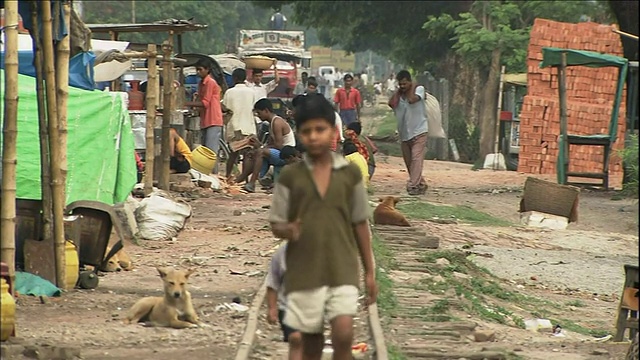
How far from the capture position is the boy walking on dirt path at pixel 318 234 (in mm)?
6090

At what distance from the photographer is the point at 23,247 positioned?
10539 mm

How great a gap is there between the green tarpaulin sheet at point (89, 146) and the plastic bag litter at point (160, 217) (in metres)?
0.66

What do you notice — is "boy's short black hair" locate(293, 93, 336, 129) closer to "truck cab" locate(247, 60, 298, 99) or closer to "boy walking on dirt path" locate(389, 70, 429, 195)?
"boy walking on dirt path" locate(389, 70, 429, 195)

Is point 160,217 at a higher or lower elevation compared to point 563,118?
lower

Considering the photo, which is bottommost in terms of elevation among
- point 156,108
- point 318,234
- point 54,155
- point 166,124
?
point 166,124

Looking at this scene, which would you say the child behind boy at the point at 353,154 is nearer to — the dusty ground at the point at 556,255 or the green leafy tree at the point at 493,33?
the dusty ground at the point at 556,255

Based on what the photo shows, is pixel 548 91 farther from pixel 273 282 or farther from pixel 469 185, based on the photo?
pixel 273 282

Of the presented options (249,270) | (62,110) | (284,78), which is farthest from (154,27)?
(284,78)

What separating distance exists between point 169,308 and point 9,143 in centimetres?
174

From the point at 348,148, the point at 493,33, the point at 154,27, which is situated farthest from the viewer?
the point at 493,33

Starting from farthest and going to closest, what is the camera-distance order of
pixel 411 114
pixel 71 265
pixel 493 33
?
1. pixel 493 33
2. pixel 411 114
3. pixel 71 265

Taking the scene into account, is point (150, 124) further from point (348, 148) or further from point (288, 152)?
point (348, 148)

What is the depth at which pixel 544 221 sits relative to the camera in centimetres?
1825

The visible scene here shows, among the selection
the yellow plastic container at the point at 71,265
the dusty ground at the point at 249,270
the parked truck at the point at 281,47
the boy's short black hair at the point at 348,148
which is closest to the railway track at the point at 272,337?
the dusty ground at the point at 249,270
